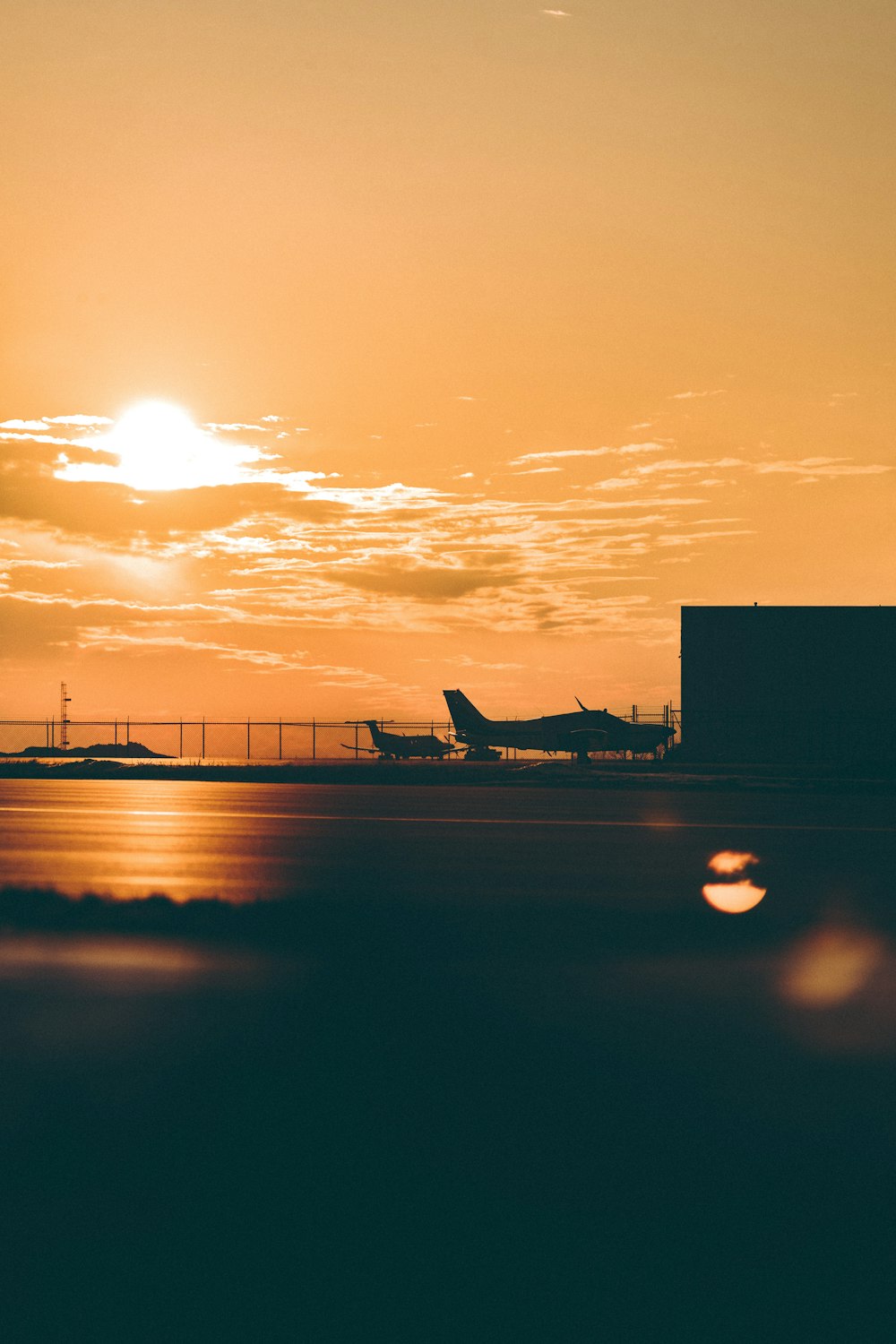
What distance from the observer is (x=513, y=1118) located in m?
5.51

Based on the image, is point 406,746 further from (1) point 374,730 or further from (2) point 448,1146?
(2) point 448,1146

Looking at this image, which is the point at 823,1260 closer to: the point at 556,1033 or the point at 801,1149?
the point at 801,1149

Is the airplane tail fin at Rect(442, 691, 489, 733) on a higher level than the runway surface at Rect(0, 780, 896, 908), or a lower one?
higher

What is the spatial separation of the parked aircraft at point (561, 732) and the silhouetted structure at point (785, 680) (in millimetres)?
2887

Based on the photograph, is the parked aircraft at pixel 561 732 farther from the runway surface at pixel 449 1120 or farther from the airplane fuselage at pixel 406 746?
the runway surface at pixel 449 1120

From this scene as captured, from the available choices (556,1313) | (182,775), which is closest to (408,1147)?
(556,1313)

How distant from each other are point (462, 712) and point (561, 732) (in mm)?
6892

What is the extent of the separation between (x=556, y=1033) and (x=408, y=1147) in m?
2.24

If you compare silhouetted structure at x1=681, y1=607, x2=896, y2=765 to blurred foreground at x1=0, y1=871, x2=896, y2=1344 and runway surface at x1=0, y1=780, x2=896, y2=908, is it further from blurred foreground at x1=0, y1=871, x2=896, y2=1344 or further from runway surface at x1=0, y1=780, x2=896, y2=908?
blurred foreground at x1=0, y1=871, x2=896, y2=1344

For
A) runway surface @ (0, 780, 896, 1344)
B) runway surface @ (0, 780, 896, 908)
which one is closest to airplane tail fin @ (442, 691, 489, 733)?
runway surface @ (0, 780, 896, 908)

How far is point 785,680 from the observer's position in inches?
2594

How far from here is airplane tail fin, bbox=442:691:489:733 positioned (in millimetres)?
70025

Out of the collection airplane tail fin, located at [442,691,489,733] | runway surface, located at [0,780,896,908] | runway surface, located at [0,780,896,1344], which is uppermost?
airplane tail fin, located at [442,691,489,733]

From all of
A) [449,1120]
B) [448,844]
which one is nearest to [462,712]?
[448,844]
